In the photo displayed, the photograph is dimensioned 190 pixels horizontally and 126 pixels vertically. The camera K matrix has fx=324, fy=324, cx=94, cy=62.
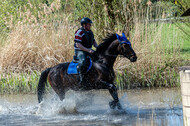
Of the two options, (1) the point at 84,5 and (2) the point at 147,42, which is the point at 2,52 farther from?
(2) the point at 147,42

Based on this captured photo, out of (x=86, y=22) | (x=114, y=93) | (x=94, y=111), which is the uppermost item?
(x=86, y=22)

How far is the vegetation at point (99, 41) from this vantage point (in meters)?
10.5

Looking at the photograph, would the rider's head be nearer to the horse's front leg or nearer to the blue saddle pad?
the blue saddle pad

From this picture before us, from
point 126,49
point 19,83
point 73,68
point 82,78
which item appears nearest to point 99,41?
point 19,83

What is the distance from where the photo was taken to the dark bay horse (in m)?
7.35

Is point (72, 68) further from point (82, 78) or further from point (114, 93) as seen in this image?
point (114, 93)

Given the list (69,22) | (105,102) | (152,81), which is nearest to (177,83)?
(152,81)

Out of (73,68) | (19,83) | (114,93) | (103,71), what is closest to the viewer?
(114,93)

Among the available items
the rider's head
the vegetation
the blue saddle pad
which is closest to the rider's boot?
the blue saddle pad

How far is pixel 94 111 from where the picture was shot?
25.7ft

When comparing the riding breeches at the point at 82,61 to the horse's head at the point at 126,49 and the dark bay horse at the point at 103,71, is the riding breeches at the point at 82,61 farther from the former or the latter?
the horse's head at the point at 126,49

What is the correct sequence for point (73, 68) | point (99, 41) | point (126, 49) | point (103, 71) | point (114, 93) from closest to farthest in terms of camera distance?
point (126, 49), point (114, 93), point (103, 71), point (73, 68), point (99, 41)

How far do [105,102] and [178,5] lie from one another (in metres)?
4.37

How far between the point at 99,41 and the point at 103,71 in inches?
149
